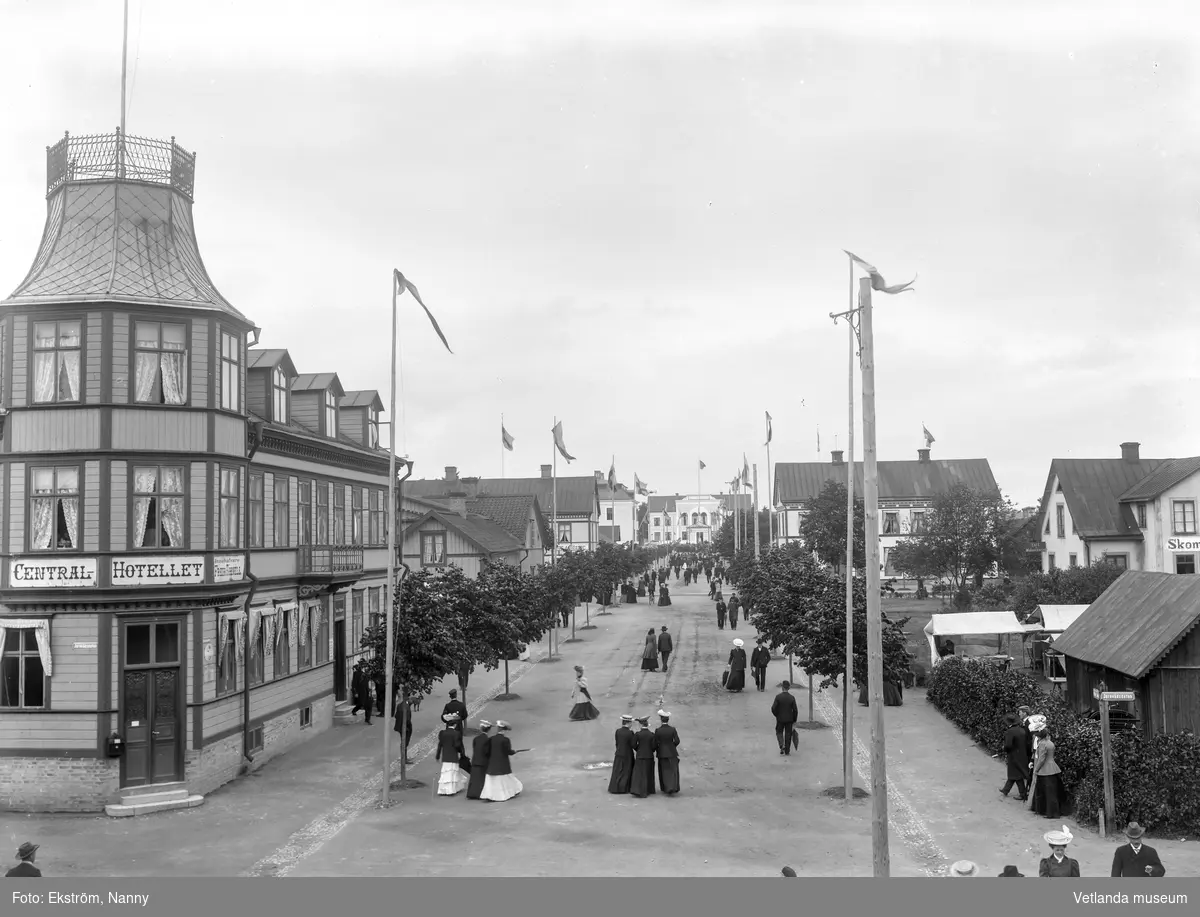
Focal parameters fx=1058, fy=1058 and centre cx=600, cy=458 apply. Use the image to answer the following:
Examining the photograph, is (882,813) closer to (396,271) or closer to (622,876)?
(622,876)

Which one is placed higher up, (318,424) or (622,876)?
(318,424)

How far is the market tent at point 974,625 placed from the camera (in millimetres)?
31859

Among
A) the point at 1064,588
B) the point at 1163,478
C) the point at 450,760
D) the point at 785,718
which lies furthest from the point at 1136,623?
the point at 1163,478

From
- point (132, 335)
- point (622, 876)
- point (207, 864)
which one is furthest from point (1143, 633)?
point (132, 335)

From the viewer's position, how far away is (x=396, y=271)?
19.7 m

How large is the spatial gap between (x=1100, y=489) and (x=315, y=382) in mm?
42550

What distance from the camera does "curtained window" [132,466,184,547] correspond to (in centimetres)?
1967

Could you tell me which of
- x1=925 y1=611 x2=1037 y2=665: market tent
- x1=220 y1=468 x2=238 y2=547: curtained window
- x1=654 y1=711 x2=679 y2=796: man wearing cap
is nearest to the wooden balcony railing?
x1=220 y1=468 x2=238 y2=547: curtained window

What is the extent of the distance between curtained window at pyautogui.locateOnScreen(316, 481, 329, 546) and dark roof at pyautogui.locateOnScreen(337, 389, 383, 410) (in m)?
4.26

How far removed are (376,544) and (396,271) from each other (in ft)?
47.6

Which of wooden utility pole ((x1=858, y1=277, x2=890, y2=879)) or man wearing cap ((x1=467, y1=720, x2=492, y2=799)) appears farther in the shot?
man wearing cap ((x1=467, y1=720, x2=492, y2=799))

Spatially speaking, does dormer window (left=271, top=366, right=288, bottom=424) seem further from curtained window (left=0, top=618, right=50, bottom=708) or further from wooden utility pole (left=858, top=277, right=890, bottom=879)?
wooden utility pole (left=858, top=277, right=890, bottom=879)

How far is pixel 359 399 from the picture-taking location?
3186 centimetres
